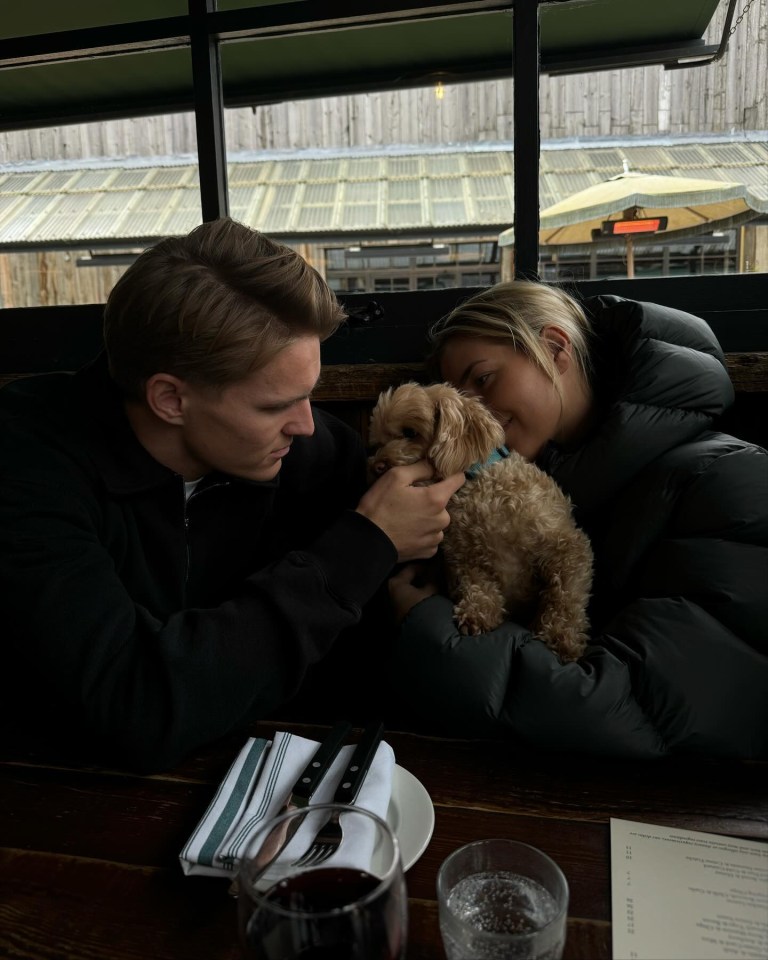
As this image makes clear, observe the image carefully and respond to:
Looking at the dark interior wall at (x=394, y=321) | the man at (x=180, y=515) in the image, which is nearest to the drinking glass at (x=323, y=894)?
the man at (x=180, y=515)

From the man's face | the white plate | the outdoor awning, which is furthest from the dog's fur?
the outdoor awning

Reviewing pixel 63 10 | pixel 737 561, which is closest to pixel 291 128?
pixel 63 10

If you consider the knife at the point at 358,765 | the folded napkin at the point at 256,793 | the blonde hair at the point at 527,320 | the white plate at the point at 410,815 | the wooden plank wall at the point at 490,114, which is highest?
the wooden plank wall at the point at 490,114

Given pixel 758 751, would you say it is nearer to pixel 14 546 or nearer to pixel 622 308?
pixel 622 308

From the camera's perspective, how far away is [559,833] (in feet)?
2.96

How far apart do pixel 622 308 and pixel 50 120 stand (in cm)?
245

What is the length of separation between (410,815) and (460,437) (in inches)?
37.4

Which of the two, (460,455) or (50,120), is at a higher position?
(50,120)

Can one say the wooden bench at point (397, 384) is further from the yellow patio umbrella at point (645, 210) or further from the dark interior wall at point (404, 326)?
the yellow patio umbrella at point (645, 210)

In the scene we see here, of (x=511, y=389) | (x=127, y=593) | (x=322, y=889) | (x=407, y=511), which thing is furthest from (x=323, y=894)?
(x=511, y=389)

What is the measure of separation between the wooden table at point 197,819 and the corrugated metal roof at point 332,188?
1.89 m

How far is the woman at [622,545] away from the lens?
45.0 inches

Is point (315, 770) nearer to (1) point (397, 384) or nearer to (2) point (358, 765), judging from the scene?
(2) point (358, 765)

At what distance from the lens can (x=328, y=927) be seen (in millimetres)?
508
